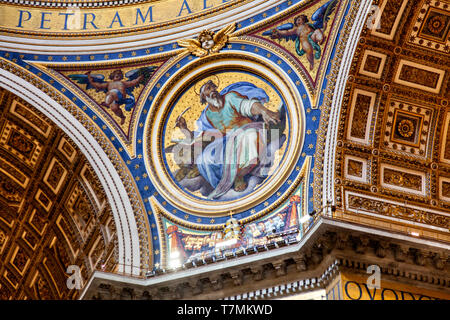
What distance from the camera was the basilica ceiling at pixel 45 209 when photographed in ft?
68.5

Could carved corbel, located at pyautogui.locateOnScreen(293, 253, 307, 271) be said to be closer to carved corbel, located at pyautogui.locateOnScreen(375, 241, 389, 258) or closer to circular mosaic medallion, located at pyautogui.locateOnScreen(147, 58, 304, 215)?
carved corbel, located at pyautogui.locateOnScreen(375, 241, 389, 258)

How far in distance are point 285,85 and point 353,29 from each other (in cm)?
223

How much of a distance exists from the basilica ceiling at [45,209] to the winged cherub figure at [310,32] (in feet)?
18.5

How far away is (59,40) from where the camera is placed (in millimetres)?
21391

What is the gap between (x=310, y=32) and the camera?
18.8 metres

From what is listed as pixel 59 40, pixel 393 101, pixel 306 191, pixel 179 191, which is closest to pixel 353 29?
pixel 393 101

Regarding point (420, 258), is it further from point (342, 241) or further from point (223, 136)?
point (223, 136)

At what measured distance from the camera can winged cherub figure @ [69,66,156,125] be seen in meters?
20.8

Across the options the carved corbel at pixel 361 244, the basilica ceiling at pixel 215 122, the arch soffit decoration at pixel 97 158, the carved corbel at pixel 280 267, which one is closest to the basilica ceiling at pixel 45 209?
the basilica ceiling at pixel 215 122

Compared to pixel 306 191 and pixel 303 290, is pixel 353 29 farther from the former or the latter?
pixel 303 290

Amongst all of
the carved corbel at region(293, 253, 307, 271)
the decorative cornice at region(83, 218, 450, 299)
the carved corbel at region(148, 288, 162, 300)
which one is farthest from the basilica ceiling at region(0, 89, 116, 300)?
the carved corbel at region(293, 253, 307, 271)

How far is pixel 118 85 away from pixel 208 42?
249 centimetres

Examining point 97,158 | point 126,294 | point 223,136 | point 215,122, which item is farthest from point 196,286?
point 97,158

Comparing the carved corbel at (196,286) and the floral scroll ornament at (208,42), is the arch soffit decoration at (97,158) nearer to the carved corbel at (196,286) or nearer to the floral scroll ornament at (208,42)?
the carved corbel at (196,286)
